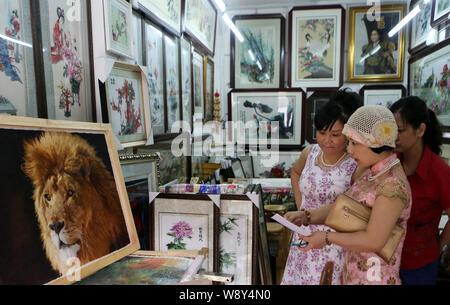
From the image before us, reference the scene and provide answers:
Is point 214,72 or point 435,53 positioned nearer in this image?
point 435,53

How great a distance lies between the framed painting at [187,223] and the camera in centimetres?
124

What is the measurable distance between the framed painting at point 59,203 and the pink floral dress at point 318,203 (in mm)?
888

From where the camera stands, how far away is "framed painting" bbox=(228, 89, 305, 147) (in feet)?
10.5

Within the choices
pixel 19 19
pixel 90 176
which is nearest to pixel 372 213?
pixel 90 176

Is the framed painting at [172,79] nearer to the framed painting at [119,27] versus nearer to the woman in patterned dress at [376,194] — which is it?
the framed painting at [119,27]

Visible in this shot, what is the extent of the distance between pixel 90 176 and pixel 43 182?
0.44 ft

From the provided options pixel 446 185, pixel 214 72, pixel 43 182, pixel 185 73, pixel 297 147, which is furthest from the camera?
pixel 297 147

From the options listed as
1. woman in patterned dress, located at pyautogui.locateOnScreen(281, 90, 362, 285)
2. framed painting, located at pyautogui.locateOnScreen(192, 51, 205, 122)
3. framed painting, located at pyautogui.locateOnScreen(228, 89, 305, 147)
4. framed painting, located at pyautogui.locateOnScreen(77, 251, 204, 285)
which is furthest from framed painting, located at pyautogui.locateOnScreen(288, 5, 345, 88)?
framed painting, located at pyautogui.locateOnScreen(77, 251, 204, 285)

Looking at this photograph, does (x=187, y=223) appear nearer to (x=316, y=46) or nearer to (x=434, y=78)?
(x=434, y=78)

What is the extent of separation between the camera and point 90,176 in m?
0.77

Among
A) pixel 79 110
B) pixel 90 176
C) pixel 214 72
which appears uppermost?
pixel 214 72

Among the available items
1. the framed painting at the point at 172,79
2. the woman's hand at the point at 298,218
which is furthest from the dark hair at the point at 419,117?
the framed painting at the point at 172,79

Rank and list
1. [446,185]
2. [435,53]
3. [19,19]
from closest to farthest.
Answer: [19,19]
[446,185]
[435,53]

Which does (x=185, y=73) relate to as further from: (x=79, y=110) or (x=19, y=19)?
(x=19, y=19)
